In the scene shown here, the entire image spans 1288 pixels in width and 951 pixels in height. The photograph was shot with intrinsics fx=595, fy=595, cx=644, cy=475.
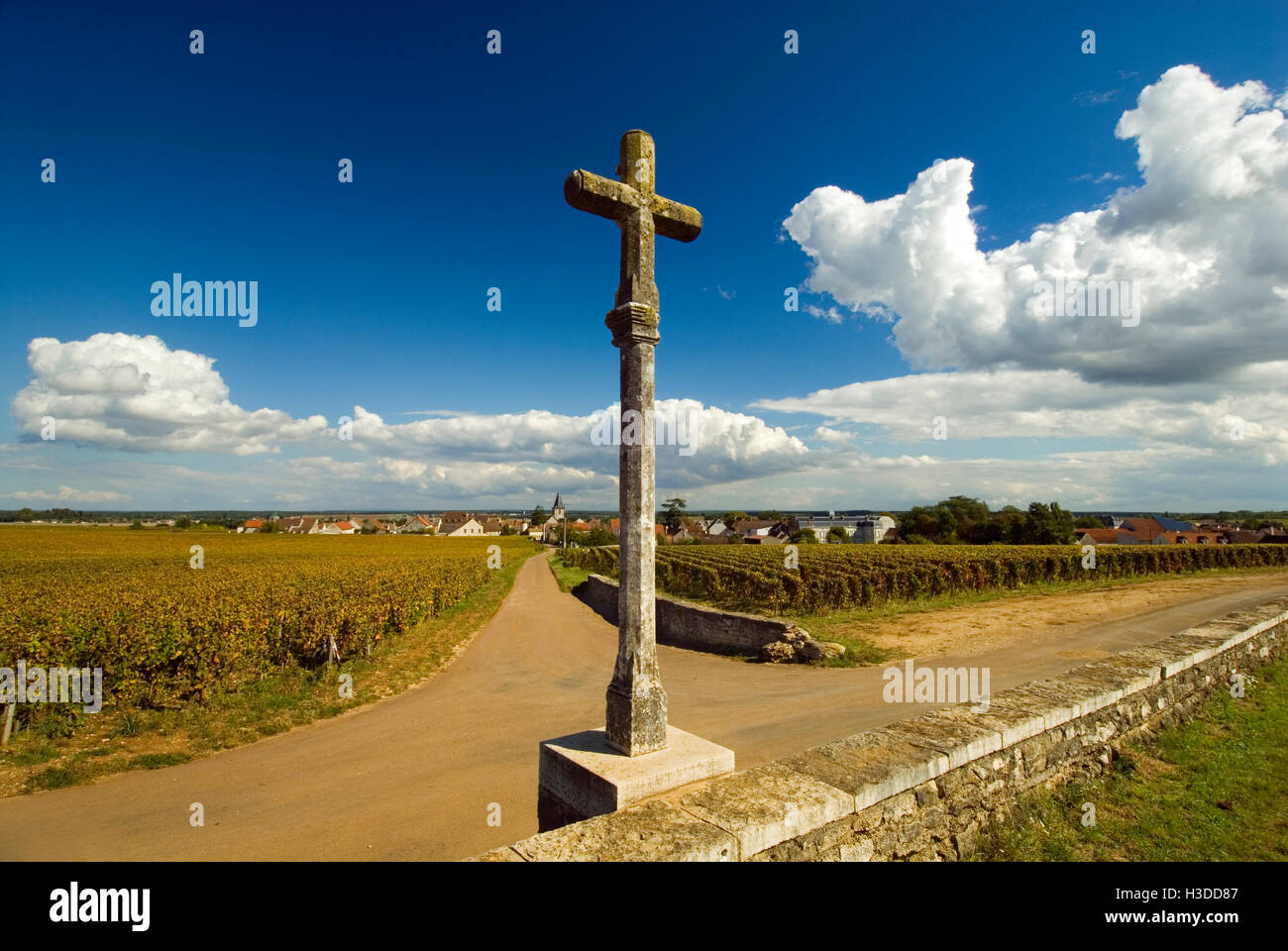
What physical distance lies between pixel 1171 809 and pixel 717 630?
1090cm

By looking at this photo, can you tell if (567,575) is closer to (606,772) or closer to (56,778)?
(56,778)

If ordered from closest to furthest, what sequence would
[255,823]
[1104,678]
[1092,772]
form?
[1092,772] < [1104,678] < [255,823]

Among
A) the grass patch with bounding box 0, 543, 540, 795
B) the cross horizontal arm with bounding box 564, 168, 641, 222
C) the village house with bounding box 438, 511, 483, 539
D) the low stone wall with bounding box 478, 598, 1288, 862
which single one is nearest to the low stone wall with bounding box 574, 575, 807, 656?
the grass patch with bounding box 0, 543, 540, 795

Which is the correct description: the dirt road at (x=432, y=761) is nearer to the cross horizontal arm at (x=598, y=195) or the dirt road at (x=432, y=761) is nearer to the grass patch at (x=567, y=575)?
the cross horizontal arm at (x=598, y=195)

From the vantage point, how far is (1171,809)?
402cm

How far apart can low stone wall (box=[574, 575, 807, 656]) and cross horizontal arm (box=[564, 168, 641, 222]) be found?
10.7m

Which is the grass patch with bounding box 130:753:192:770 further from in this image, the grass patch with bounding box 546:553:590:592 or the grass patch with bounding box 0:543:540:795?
the grass patch with bounding box 546:553:590:592

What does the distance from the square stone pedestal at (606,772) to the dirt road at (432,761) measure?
6.95ft

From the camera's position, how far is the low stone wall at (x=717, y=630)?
1312 centimetres

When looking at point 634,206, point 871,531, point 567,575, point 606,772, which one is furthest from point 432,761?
point 871,531
